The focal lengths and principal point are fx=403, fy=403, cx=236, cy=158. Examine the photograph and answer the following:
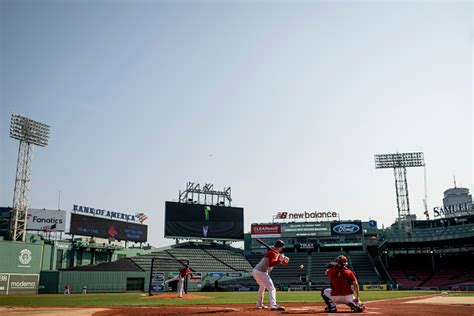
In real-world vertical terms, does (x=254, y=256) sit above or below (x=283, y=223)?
below

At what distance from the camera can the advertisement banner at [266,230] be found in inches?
2958

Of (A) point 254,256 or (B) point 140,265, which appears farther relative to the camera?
(A) point 254,256

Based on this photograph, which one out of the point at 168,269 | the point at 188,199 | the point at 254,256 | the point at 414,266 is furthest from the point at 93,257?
the point at 414,266

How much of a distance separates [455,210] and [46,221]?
214ft

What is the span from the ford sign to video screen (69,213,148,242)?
3416cm

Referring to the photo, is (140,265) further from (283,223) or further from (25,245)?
(283,223)

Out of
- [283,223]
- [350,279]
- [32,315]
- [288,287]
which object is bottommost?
[288,287]

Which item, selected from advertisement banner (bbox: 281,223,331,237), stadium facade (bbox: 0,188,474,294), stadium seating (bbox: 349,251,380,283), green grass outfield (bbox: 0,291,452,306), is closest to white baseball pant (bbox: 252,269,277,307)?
green grass outfield (bbox: 0,291,452,306)

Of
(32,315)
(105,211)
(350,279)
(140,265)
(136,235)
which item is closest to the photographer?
(350,279)

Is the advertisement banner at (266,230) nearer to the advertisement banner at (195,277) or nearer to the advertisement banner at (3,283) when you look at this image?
the advertisement banner at (195,277)

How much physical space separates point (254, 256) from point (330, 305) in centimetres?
6598

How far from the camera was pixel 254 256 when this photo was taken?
74.7m

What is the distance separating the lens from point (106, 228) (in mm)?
61500

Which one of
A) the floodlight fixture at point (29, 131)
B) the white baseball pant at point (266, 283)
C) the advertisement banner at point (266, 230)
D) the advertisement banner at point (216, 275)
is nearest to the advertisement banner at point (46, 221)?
the floodlight fixture at point (29, 131)
